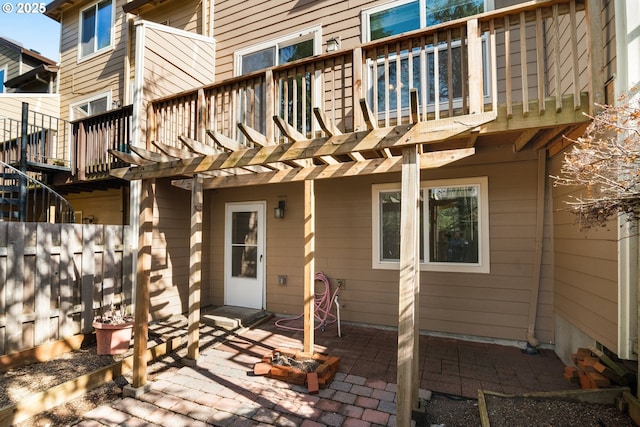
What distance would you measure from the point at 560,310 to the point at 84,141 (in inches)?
304

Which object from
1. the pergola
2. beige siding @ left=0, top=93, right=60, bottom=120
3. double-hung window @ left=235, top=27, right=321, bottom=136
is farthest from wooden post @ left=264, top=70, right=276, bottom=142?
beige siding @ left=0, top=93, right=60, bottom=120

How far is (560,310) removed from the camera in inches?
146

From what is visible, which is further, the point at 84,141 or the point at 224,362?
the point at 84,141

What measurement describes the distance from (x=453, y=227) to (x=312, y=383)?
2.79m

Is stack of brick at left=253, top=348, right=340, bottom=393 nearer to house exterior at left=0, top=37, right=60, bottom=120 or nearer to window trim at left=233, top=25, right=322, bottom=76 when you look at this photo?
window trim at left=233, top=25, right=322, bottom=76

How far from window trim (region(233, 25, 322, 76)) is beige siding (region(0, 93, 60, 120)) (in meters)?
5.45

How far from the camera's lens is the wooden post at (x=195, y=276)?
3605mm

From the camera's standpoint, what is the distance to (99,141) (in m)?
5.52

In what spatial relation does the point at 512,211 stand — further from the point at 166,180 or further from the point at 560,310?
the point at 166,180

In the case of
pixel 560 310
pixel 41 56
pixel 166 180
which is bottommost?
pixel 560 310

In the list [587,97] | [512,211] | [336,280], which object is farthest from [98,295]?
[587,97]

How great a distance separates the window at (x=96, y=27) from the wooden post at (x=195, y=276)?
6190 millimetres

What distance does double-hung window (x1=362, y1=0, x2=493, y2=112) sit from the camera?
421 centimetres

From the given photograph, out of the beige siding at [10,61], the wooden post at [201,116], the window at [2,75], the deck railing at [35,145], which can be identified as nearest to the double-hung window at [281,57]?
the wooden post at [201,116]
